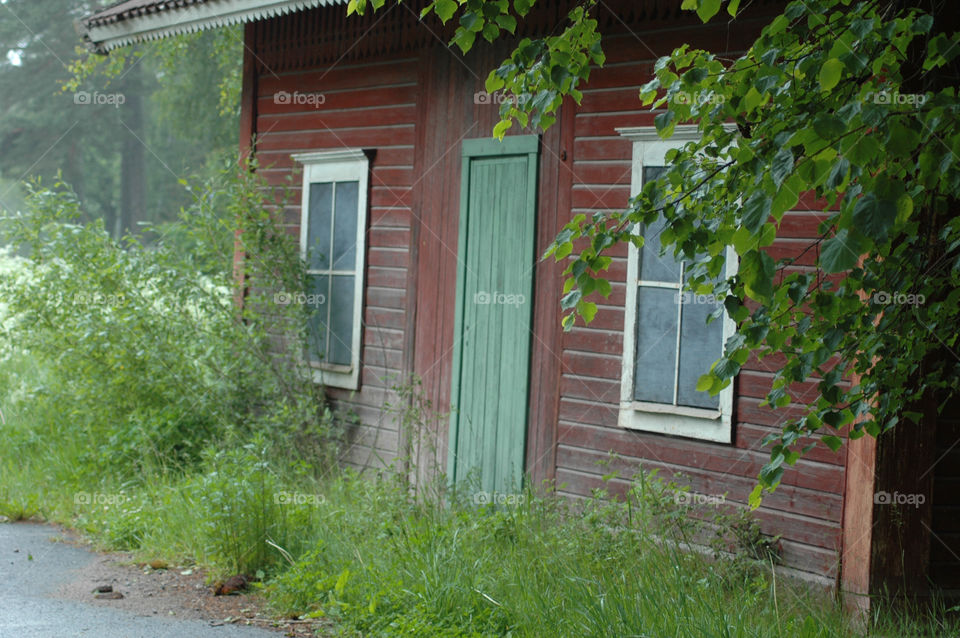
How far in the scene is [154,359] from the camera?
27.9 feet

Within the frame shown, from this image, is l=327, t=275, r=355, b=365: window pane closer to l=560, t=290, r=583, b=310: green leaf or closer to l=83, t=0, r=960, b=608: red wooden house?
l=83, t=0, r=960, b=608: red wooden house

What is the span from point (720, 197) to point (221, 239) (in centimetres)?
693

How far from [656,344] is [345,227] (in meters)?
3.52

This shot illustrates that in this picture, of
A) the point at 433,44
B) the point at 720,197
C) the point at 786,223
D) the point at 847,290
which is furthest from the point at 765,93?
the point at 433,44

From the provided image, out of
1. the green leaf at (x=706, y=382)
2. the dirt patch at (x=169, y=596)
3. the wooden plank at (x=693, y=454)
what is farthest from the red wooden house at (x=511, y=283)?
the green leaf at (x=706, y=382)

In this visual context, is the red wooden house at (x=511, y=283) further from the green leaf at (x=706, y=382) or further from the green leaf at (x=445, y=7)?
the green leaf at (x=445, y=7)

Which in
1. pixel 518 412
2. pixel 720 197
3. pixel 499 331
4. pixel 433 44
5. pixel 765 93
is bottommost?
pixel 518 412

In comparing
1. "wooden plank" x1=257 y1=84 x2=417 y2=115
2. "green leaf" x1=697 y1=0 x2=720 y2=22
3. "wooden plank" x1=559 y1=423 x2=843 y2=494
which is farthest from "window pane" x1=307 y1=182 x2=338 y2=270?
"green leaf" x1=697 y1=0 x2=720 y2=22

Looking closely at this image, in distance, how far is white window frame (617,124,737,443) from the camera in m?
6.09

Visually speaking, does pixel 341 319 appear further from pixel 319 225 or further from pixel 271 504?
pixel 271 504

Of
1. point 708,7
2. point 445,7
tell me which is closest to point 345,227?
point 445,7

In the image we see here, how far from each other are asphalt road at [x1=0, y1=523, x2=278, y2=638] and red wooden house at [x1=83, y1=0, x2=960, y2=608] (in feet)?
6.21

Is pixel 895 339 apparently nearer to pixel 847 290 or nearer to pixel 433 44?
pixel 847 290

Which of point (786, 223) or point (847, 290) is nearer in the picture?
point (847, 290)
